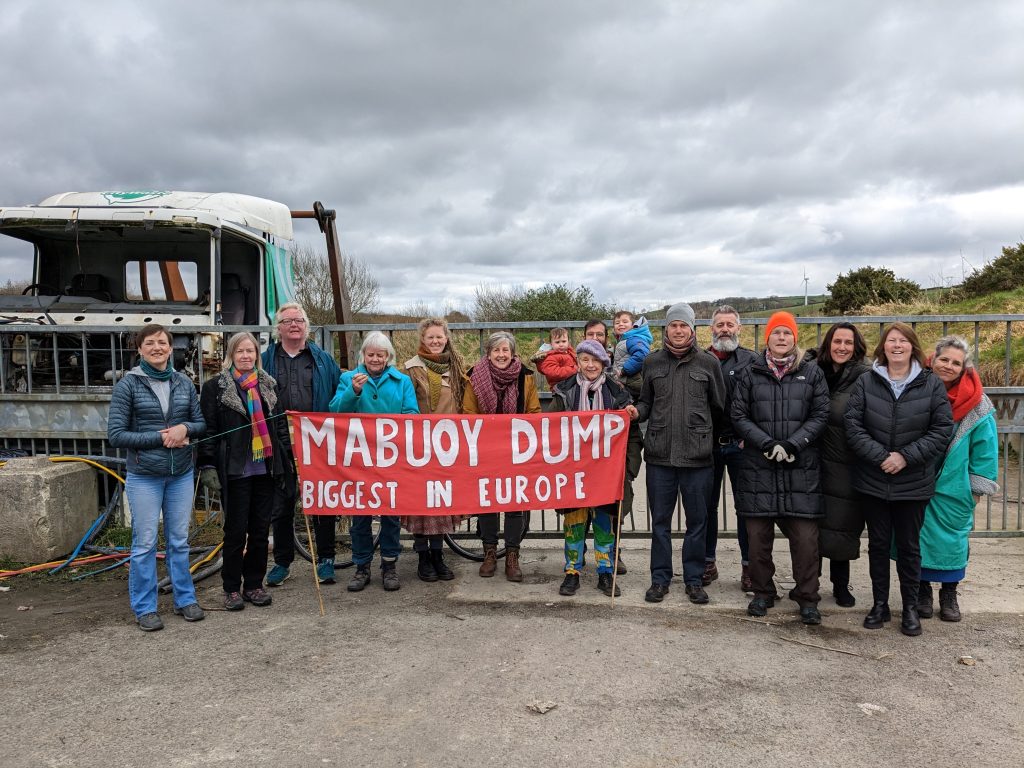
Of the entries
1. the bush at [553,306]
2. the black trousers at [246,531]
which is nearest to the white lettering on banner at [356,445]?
the black trousers at [246,531]

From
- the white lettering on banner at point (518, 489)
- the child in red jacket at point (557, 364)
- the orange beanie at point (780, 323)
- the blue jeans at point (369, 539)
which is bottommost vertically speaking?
the blue jeans at point (369, 539)

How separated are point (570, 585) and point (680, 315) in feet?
7.11

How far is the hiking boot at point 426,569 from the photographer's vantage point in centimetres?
587

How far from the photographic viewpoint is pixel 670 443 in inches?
205

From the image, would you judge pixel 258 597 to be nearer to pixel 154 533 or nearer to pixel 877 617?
pixel 154 533

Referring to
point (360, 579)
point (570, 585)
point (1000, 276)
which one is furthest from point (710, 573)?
point (1000, 276)

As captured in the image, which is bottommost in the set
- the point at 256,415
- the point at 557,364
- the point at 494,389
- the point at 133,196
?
the point at 256,415

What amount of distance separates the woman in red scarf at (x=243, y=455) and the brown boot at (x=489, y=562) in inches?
65.9

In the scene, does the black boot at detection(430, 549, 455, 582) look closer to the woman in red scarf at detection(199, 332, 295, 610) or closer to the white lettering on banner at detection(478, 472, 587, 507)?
the white lettering on banner at detection(478, 472, 587, 507)

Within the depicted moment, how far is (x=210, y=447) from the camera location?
5.19m

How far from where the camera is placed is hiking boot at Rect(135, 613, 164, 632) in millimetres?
4820

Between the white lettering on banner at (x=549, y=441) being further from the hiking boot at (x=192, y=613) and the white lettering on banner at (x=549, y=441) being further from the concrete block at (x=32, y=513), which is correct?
the concrete block at (x=32, y=513)

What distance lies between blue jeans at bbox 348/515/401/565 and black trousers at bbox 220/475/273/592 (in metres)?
0.69

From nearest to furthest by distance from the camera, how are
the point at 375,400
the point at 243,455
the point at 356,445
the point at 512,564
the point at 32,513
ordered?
the point at 243,455 → the point at 356,445 → the point at 375,400 → the point at 512,564 → the point at 32,513
